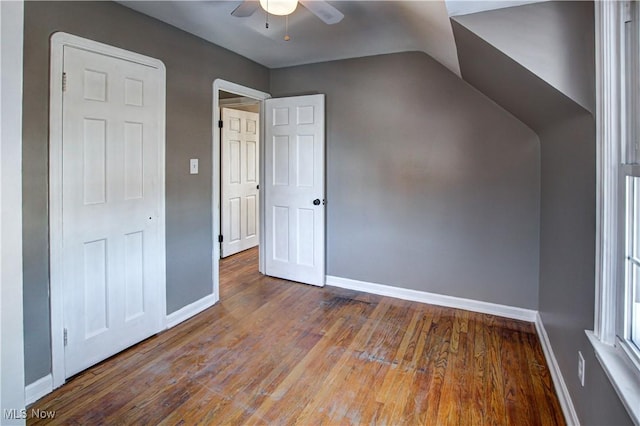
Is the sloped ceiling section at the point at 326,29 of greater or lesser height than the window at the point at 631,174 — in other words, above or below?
above

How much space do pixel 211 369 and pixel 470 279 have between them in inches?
92.4

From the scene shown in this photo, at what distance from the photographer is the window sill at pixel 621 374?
103 centimetres

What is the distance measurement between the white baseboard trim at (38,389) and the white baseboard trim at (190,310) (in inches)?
34.9

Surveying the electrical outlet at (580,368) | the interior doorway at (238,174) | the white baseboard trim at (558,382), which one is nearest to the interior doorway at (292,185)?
the interior doorway at (238,174)

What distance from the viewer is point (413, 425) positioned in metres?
1.80

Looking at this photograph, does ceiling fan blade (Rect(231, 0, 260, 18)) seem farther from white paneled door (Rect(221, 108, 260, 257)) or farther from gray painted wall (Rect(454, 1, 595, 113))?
white paneled door (Rect(221, 108, 260, 257))

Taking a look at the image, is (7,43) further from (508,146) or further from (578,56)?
(508,146)

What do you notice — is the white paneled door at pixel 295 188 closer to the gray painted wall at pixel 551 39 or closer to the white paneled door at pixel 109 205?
the white paneled door at pixel 109 205

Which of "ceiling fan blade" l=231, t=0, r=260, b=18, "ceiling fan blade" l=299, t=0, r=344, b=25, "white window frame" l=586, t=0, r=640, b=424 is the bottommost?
"white window frame" l=586, t=0, r=640, b=424

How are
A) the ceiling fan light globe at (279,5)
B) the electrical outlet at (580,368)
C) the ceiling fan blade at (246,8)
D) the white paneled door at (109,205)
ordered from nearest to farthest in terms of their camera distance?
the electrical outlet at (580,368) < the ceiling fan light globe at (279,5) < the ceiling fan blade at (246,8) < the white paneled door at (109,205)

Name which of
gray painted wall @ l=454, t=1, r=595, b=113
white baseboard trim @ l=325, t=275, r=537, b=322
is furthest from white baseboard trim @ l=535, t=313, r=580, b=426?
gray painted wall @ l=454, t=1, r=595, b=113

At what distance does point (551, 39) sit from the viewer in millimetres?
1619

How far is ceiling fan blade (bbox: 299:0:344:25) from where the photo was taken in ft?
6.33

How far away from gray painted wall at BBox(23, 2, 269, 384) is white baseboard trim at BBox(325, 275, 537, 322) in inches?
57.4
